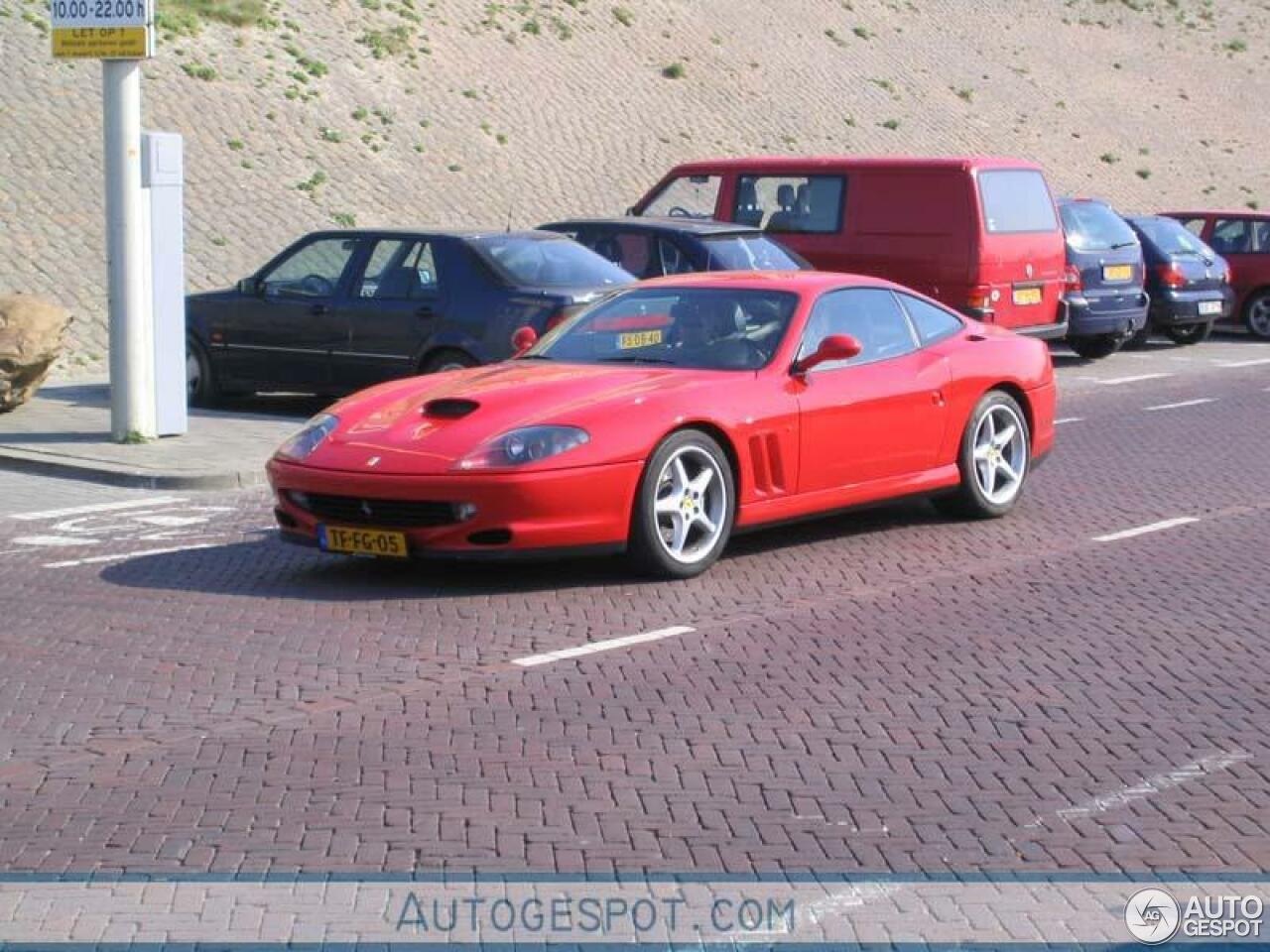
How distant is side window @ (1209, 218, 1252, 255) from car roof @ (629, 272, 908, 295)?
1550cm

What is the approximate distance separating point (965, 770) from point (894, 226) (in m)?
12.9

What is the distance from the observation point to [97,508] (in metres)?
11.6

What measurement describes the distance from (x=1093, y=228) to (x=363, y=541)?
44.9ft

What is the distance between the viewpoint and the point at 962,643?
793 centimetres

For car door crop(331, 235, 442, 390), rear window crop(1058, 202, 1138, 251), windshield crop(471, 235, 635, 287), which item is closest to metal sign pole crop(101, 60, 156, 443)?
car door crop(331, 235, 442, 390)

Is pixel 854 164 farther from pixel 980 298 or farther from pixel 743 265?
pixel 743 265

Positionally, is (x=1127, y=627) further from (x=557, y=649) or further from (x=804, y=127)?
(x=804, y=127)

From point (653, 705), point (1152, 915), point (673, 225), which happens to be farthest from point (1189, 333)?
point (1152, 915)

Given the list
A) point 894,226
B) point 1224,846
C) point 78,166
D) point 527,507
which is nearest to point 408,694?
point 527,507

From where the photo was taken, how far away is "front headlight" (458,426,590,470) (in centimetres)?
871

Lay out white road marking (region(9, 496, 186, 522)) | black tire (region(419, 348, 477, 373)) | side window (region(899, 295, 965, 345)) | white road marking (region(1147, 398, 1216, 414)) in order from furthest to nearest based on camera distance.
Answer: white road marking (region(1147, 398, 1216, 414)) < black tire (region(419, 348, 477, 373)) < white road marking (region(9, 496, 186, 522)) < side window (region(899, 295, 965, 345))


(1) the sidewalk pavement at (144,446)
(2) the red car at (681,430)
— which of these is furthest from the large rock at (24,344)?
(2) the red car at (681,430)

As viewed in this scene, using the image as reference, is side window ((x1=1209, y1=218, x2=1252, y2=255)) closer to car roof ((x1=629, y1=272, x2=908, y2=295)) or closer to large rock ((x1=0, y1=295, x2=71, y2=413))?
large rock ((x1=0, y1=295, x2=71, y2=413))

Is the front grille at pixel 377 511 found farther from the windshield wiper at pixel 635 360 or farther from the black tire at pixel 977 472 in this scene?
the black tire at pixel 977 472
